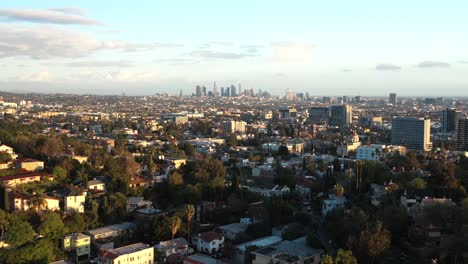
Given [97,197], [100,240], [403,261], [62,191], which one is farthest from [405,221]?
[62,191]

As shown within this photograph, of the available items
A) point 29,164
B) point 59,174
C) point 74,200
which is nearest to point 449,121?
point 59,174

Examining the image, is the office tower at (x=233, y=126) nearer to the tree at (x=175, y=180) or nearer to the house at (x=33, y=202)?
the tree at (x=175, y=180)

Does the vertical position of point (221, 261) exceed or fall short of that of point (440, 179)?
it falls short

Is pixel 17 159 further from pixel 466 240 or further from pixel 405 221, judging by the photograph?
pixel 466 240

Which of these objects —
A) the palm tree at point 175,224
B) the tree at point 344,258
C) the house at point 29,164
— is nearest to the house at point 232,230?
the palm tree at point 175,224

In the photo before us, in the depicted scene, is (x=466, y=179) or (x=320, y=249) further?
(x=466, y=179)

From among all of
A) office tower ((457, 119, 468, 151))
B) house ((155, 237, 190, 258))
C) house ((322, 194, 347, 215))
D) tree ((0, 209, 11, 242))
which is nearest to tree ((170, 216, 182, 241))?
house ((155, 237, 190, 258))

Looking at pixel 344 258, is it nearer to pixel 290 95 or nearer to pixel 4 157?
pixel 4 157
